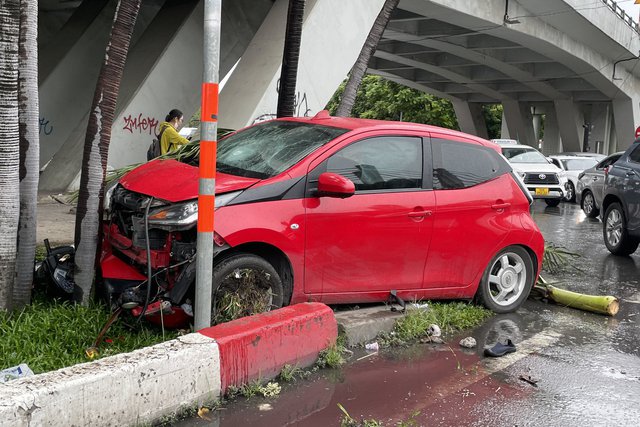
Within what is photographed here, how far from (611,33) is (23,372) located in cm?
2961

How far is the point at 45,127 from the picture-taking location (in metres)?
16.2

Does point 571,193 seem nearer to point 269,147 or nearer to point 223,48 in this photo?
point 223,48

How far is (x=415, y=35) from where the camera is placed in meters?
26.0

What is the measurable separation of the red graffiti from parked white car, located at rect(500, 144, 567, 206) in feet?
34.2

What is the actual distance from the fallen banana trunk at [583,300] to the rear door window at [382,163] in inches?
92.2

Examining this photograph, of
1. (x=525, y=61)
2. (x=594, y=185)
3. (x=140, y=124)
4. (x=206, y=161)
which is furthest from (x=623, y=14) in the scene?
(x=206, y=161)

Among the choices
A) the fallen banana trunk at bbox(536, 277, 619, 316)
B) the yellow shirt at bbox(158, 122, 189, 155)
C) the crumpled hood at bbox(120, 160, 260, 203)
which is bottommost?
the fallen banana trunk at bbox(536, 277, 619, 316)

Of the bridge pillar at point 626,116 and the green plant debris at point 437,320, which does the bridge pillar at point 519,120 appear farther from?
the green plant debris at point 437,320

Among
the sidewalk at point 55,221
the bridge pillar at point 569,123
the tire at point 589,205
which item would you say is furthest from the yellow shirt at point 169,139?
the bridge pillar at point 569,123

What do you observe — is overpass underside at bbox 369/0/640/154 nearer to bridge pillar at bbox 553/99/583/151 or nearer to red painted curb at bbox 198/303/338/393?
bridge pillar at bbox 553/99/583/151

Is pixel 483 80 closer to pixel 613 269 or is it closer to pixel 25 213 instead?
pixel 613 269

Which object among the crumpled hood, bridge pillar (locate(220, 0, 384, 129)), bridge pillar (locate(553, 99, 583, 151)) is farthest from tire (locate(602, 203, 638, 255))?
bridge pillar (locate(553, 99, 583, 151))

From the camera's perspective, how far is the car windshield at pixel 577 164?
75.8 feet

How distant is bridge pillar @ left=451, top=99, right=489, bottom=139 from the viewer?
1957 inches
